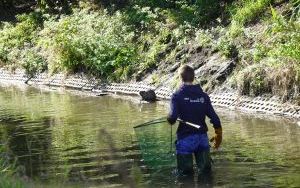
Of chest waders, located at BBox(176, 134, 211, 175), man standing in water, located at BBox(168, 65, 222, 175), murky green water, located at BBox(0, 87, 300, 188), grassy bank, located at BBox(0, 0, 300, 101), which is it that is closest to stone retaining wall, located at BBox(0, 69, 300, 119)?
grassy bank, located at BBox(0, 0, 300, 101)

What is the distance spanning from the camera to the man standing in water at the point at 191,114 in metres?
10.5

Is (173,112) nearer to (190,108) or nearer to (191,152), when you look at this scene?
(190,108)

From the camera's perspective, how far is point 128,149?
47.3 feet

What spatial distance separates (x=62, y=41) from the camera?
102ft

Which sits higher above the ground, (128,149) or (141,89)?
(141,89)

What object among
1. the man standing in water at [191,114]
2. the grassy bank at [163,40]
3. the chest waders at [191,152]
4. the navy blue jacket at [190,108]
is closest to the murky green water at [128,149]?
the chest waders at [191,152]

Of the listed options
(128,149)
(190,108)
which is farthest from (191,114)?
(128,149)

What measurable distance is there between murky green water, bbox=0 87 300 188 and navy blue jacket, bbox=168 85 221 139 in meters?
0.96

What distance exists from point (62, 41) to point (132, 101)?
924 centimetres

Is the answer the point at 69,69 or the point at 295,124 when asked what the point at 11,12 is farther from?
the point at 295,124

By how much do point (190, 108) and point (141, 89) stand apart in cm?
1407

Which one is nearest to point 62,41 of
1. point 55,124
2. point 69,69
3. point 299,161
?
point 69,69

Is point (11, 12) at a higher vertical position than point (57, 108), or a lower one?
higher

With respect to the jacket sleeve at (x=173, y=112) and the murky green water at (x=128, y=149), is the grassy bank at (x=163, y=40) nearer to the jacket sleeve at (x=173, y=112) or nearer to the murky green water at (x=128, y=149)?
the murky green water at (x=128, y=149)
